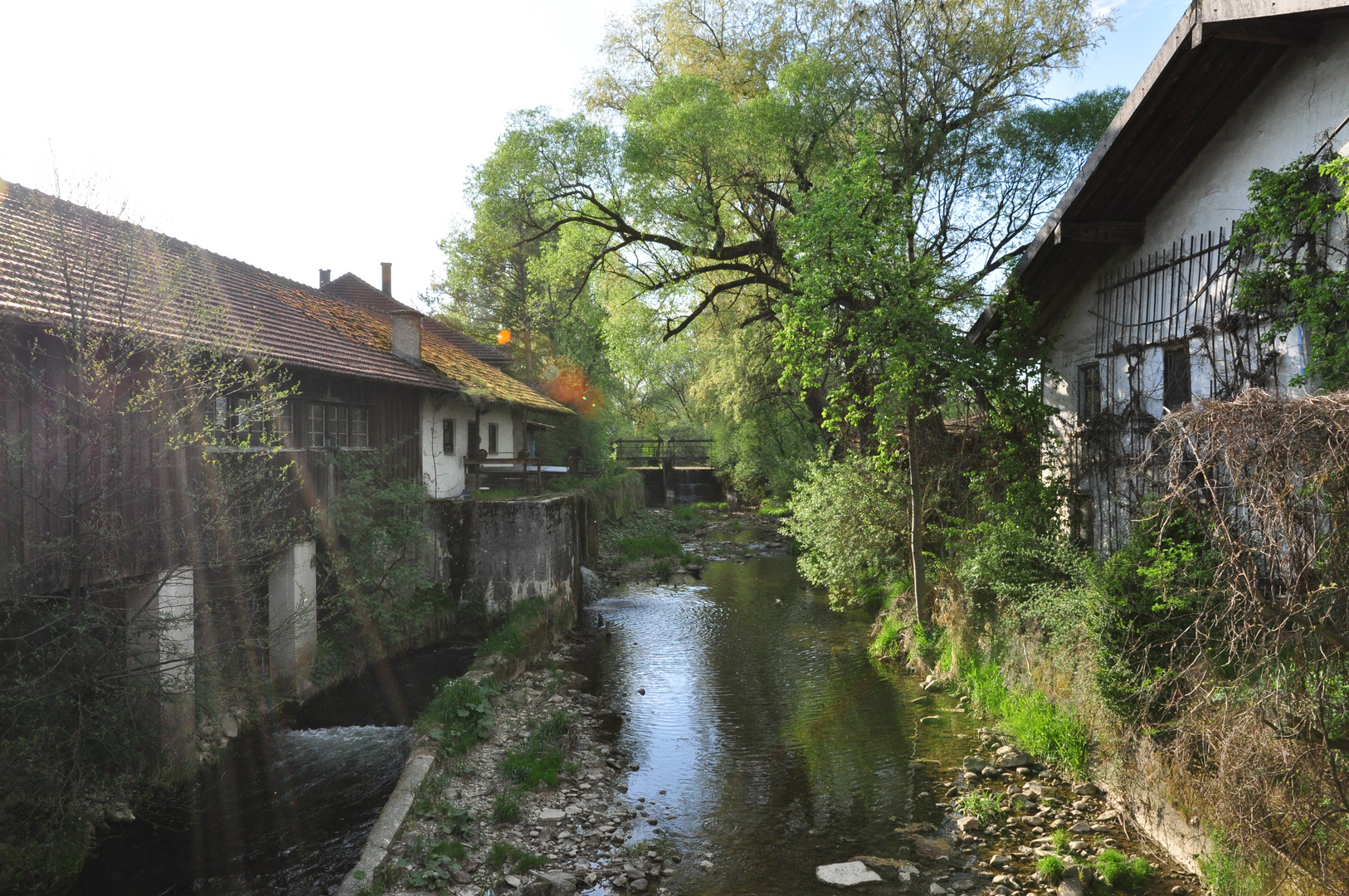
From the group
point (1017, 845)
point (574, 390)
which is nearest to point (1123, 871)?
point (1017, 845)

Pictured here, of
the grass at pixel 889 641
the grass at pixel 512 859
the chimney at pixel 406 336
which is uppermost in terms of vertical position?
the chimney at pixel 406 336

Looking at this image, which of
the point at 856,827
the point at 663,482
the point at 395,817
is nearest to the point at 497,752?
the point at 395,817

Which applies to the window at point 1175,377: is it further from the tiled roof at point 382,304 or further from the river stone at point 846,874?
the tiled roof at point 382,304

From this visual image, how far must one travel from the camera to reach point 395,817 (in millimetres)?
7457

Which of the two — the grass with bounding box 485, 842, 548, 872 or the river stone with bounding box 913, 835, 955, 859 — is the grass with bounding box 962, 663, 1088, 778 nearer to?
the river stone with bounding box 913, 835, 955, 859

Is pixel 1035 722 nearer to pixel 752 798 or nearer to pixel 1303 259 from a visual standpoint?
pixel 752 798

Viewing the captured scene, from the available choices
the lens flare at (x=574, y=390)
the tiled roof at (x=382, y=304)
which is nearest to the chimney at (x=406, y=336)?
the tiled roof at (x=382, y=304)

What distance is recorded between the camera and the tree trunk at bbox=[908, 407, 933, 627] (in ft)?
40.8

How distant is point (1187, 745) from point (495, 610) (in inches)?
434

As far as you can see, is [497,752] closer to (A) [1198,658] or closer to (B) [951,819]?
(B) [951,819]

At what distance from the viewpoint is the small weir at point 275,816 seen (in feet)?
23.8

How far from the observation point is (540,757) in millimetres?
9266

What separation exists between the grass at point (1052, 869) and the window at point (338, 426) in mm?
11016

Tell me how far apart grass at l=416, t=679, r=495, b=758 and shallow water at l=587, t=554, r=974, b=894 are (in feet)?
6.06
